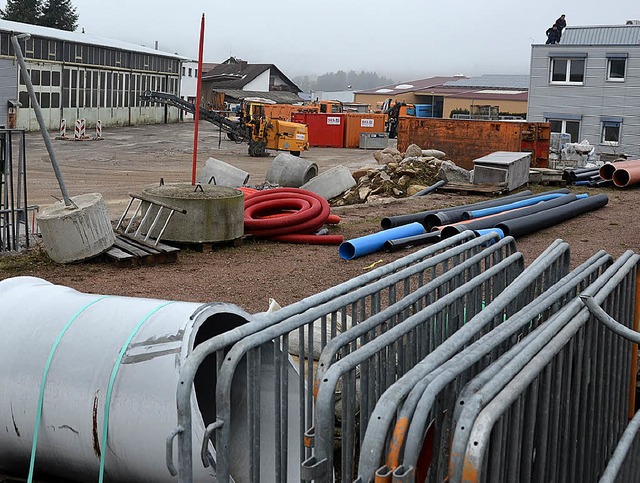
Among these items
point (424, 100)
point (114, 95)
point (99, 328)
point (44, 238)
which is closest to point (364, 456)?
point (99, 328)

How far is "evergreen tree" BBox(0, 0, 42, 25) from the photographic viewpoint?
79250mm

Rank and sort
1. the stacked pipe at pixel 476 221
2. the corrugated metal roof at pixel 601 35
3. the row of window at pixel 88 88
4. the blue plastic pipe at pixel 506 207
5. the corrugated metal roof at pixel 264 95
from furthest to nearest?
the corrugated metal roof at pixel 264 95
the row of window at pixel 88 88
the corrugated metal roof at pixel 601 35
the blue plastic pipe at pixel 506 207
the stacked pipe at pixel 476 221

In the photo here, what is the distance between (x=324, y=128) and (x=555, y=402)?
41.7 metres

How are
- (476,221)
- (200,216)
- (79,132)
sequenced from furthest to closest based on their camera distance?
(79,132)
(476,221)
(200,216)

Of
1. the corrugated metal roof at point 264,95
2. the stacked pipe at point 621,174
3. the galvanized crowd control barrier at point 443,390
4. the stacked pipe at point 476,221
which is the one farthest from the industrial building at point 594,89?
the corrugated metal roof at point 264,95

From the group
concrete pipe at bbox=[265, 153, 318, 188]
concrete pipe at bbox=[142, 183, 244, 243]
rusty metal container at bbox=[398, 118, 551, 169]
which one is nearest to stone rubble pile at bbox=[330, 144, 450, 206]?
concrete pipe at bbox=[265, 153, 318, 188]

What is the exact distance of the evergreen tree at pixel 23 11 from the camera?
79250 mm

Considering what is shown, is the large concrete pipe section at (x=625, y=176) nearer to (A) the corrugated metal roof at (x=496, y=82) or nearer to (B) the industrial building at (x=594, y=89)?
(B) the industrial building at (x=594, y=89)

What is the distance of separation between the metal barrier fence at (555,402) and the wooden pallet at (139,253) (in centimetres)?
730

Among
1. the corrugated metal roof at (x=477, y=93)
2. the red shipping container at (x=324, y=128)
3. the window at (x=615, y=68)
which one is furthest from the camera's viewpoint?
the corrugated metal roof at (x=477, y=93)

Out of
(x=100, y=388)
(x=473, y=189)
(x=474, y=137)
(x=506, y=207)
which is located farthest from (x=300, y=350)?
(x=474, y=137)

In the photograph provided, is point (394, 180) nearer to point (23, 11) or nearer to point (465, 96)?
point (465, 96)

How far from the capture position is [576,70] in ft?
119

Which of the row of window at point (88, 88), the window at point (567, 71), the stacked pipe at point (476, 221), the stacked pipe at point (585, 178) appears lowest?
the stacked pipe at point (476, 221)
